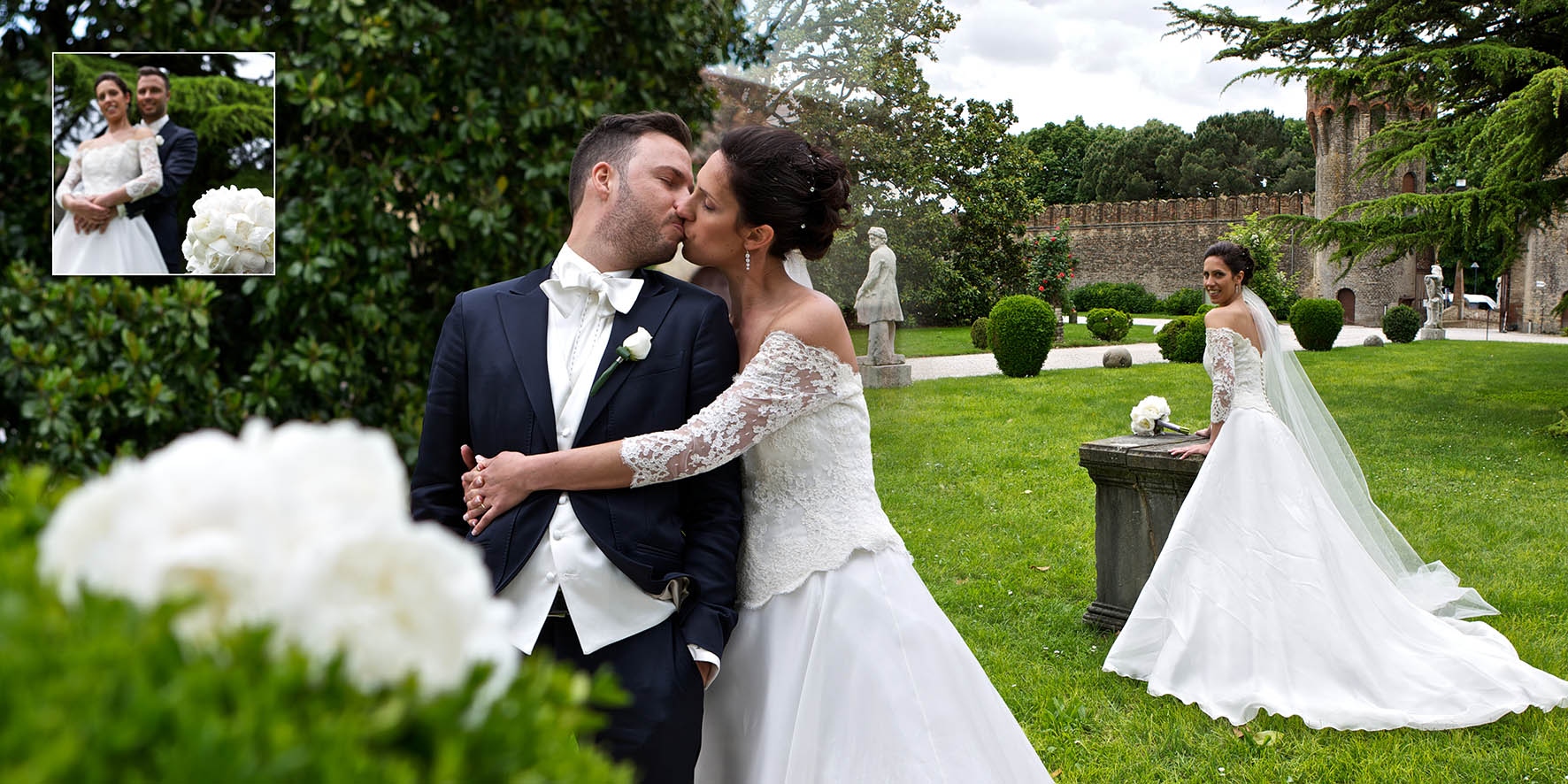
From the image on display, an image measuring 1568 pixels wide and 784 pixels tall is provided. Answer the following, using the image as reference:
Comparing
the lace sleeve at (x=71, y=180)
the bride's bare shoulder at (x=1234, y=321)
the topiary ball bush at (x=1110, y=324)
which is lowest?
the bride's bare shoulder at (x=1234, y=321)

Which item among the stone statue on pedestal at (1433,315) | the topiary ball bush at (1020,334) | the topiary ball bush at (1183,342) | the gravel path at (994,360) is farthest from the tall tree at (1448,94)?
the stone statue on pedestal at (1433,315)

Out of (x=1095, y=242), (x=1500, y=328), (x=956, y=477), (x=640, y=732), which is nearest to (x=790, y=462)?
(x=640, y=732)

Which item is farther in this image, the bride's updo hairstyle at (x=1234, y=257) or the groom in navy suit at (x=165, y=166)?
the bride's updo hairstyle at (x=1234, y=257)

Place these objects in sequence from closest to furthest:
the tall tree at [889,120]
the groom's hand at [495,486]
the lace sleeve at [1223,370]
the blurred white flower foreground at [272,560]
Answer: the blurred white flower foreground at [272,560] → the groom's hand at [495,486] → the lace sleeve at [1223,370] → the tall tree at [889,120]

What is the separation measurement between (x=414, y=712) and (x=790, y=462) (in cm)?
186

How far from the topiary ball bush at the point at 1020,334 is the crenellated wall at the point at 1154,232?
84.7 feet

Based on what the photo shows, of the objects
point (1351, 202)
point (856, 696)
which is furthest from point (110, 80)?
point (1351, 202)

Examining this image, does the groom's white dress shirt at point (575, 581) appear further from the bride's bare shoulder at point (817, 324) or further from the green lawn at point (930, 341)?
the green lawn at point (930, 341)

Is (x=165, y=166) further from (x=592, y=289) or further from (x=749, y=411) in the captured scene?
(x=749, y=411)

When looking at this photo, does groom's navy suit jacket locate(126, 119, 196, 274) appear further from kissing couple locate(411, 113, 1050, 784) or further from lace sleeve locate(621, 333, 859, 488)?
lace sleeve locate(621, 333, 859, 488)

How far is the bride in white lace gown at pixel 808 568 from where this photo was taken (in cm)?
226

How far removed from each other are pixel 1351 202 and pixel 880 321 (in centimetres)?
2862

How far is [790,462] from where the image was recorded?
2.43 metres

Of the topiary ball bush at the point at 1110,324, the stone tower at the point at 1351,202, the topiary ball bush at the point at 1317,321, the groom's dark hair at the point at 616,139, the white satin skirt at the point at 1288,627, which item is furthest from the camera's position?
the stone tower at the point at 1351,202
